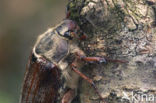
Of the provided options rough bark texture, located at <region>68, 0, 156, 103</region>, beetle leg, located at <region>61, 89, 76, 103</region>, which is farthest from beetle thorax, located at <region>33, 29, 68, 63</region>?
rough bark texture, located at <region>68, 0, 156, 103</region>

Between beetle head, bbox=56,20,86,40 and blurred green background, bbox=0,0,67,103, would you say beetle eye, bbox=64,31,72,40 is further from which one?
blurred green background, bbox=0,0,67,103

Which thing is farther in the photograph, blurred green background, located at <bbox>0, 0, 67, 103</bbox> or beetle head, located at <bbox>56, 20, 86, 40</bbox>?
blurred green background, located at <bbox>0, 0, 67, 103</bbox>

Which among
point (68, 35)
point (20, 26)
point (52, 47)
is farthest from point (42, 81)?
point (20, 26)

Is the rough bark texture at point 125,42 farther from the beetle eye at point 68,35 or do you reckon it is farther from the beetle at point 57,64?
the beetle eye at point 68,35

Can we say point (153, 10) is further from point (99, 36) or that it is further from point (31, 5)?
point (31, 5)

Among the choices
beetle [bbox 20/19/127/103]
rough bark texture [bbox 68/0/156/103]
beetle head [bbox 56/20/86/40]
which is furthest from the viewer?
beetle [bbox 20/19/127/103]

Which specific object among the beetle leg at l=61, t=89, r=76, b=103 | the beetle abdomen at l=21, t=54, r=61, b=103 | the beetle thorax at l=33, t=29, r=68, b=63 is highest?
the beetle thorax at l=33, t=29, r=68, b=63
